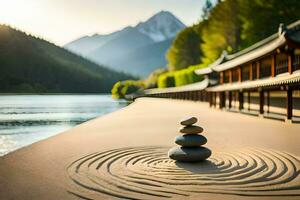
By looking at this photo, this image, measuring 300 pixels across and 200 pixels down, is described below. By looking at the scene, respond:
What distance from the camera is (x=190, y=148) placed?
11.5 m

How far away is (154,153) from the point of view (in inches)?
520

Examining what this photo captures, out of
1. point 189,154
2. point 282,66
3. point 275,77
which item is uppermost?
point 282,66

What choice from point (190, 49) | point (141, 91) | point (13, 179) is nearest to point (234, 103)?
point (13, 179)

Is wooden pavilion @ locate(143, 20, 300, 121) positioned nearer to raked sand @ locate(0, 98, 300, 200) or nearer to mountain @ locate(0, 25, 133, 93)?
raked sand @ locate(0, 98, 300, 200)

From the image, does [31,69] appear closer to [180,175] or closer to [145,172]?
[145,172]

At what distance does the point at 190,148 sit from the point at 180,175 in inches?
74.9

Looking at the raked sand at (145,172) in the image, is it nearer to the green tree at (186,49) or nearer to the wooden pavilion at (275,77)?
the wooden pavilion at (275,77)

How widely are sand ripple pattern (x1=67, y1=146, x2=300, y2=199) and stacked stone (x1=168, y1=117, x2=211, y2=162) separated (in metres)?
0.24

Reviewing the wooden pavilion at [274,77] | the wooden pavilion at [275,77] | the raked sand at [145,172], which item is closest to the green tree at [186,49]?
the wooden pavilion at [274,77]

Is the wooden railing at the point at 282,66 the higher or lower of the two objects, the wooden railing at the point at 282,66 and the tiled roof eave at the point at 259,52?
the lower

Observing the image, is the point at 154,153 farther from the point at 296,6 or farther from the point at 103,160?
the point at 296,6

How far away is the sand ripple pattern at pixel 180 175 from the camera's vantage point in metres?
8.20

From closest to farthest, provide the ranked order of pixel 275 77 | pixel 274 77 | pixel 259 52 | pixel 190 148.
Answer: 1. pixel 190 148
2. pixel 275 77
3. pixel 274 77
4. pixel 259 52

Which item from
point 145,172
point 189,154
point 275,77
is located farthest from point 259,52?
point 145,172
